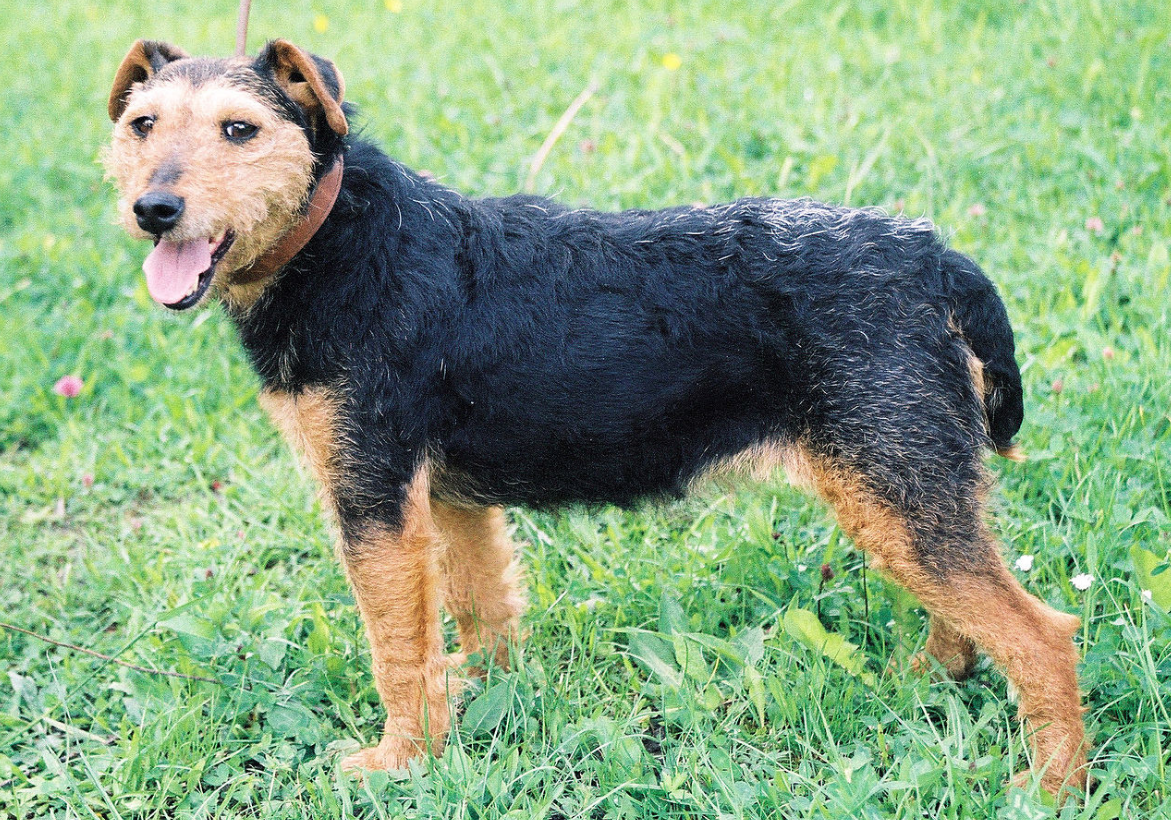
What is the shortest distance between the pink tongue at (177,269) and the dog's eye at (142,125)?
402 millimetres

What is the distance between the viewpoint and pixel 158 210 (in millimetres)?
3012

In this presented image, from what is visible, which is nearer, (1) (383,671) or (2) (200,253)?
(2) (200,253)

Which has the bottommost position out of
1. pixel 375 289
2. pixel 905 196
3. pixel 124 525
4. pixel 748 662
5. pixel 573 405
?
pixel 124 525

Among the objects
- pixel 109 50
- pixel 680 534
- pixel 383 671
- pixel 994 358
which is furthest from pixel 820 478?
pixel 109 50

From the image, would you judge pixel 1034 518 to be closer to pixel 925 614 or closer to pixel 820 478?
pixel 925 614

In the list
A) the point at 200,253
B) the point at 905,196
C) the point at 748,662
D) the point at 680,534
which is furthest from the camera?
the point at 905,196

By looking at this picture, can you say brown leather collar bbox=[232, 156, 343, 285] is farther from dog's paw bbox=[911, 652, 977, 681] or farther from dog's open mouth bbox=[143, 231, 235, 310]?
dog's paw bbox=[911, 652, 977, 681]

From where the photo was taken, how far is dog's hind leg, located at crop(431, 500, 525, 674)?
3.96 metres

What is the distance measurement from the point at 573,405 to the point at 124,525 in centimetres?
256

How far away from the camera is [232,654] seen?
12.7 ft

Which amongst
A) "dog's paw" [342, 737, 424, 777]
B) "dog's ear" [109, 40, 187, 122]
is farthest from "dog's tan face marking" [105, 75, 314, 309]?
"dog's paw" [342, 737, 424, 777]

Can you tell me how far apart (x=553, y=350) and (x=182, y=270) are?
1157 mm

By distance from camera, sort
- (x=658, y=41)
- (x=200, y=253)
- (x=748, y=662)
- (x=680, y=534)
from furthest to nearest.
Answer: (x=658, y=41), (x=680, y=534), (x=748, y=662), (x=200, y=253)

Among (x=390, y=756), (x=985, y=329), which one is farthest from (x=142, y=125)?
(x=985, y=329)
